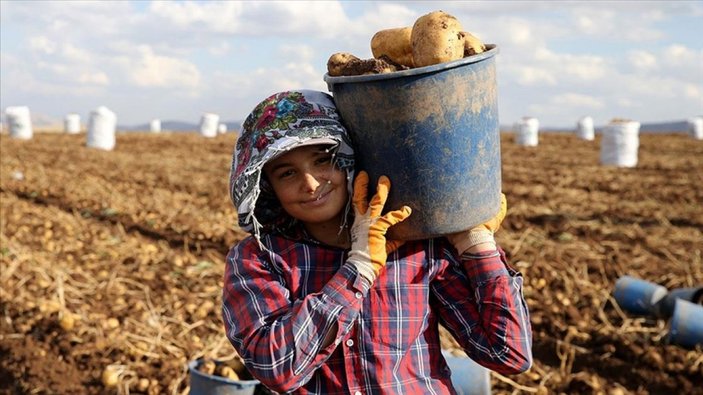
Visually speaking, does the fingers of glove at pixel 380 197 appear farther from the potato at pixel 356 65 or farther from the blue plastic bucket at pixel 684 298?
the blue plastic bucket at pixel 684 298

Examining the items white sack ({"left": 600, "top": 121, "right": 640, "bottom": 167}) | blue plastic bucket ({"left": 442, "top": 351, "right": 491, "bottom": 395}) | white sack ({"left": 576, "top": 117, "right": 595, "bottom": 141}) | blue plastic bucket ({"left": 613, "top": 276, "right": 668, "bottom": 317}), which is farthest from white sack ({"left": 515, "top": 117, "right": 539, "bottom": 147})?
blue plastic bucket ({"left": 442, "top": 351, "right": 491, "bottom": 395})

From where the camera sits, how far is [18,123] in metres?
20.6

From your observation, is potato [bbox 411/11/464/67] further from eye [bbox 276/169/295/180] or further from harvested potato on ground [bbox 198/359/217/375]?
harvested potato on ground [bbox 198/359/217/375]

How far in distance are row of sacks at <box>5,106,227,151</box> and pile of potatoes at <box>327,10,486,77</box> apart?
16.3 m

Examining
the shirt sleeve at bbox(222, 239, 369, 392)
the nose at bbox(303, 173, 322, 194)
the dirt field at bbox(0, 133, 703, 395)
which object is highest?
the nose at bbox(303, 173, 322, 194)

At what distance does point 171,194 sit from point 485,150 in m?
8.15

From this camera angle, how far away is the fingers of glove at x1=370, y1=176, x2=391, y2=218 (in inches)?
67.4

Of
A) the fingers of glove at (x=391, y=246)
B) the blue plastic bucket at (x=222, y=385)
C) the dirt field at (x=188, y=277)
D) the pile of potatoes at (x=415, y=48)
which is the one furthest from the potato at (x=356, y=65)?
the dirt field at (x=188, y=277)

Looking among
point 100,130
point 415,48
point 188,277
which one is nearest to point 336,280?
point 415,48

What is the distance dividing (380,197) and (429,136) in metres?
0.17

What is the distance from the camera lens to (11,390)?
375cm

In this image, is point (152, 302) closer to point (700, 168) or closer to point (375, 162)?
point (375, 162)

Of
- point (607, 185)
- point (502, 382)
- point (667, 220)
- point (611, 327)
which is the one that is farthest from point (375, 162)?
point (607, 185)

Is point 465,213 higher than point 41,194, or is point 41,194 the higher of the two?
point 465,213
